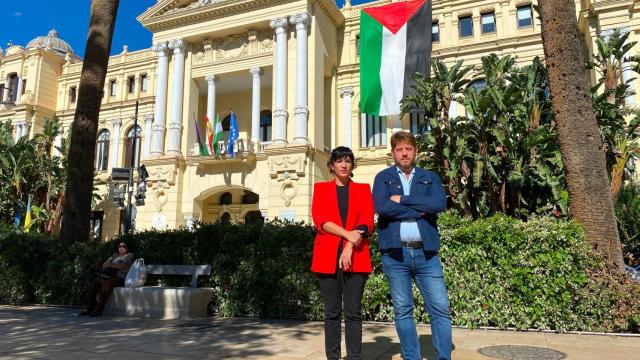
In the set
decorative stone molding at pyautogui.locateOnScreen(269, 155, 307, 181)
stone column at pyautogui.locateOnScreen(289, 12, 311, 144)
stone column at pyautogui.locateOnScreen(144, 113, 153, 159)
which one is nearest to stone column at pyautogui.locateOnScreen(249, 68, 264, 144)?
decorative stone molding at pyautogui.locateOnScreen(269, 155, 307, 181)

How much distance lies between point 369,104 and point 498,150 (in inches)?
416

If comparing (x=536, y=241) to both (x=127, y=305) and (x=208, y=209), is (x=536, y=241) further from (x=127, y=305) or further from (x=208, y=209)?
(x=208, y=209)

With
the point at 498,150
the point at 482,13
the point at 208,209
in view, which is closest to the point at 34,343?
the point at 498,150

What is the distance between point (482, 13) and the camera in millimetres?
24125

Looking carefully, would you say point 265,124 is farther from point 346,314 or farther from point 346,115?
point 346,314

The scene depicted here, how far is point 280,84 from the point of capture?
22.3 metres

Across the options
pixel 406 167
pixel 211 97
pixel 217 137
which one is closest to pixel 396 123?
pixel 217 137

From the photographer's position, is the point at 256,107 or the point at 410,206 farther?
the point at 256,107

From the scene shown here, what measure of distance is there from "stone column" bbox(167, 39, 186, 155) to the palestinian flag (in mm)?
9425

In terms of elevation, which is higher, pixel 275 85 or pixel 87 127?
pixel 275 85

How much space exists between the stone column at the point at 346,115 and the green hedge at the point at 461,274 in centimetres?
1614

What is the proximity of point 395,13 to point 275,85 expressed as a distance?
21.7ft

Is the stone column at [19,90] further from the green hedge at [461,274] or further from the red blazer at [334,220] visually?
the red blazer at [334,220]

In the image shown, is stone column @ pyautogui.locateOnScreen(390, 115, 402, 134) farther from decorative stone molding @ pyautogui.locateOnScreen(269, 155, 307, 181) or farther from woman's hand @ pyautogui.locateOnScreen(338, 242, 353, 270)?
woman's hand @ pyautogui.locateOnScreen(338, 242, 353, 270)
